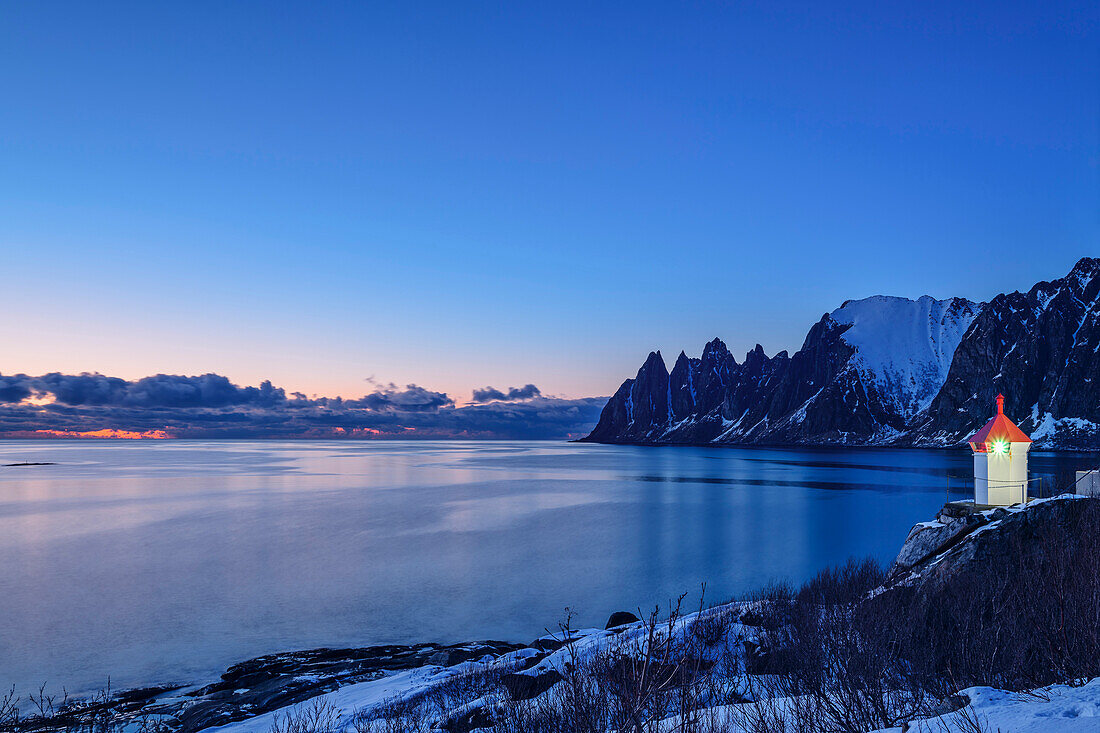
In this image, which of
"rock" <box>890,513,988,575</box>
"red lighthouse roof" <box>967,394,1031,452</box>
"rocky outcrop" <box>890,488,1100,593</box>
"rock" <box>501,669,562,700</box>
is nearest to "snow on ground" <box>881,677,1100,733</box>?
"rock" <box>501,669,562,700</box>

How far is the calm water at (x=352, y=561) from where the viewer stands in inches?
875

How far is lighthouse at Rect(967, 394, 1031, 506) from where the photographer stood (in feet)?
68.3

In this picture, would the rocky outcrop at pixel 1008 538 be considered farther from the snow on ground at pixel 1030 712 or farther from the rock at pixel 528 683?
the snow on ground at pixel 1030 712

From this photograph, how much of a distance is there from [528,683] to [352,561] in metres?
25.2

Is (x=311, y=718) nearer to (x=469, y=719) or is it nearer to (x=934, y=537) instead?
(x=469, y=719)

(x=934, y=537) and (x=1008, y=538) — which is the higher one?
(x=1008, y=538)

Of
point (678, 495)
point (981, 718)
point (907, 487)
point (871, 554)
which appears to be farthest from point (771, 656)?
point (907, 487)

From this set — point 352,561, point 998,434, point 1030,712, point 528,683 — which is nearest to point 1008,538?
point 998,434

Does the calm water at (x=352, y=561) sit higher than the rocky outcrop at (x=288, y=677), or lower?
lower

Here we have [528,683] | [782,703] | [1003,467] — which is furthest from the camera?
[1003,467]

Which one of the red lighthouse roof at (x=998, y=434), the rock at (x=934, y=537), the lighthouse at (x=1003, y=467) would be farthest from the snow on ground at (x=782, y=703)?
the red lighthouse roof at (x=998, y=434)

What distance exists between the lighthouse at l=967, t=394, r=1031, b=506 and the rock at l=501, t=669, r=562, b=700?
1632cm

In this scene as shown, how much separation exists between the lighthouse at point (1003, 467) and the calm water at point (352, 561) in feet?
39.3

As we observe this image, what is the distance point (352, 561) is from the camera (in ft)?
117
